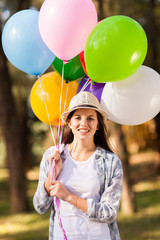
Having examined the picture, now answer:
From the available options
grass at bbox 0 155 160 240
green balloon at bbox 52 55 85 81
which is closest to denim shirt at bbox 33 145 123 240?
green balloon at bbox 52 55 85 81

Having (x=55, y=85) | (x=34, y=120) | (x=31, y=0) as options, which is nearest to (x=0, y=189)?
(x=34, y=120)

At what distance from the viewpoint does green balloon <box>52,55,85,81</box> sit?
232cm

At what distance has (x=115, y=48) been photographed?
6.29 ft

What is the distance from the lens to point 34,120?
1312 cm

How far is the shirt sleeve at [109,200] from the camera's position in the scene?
5.93 ft

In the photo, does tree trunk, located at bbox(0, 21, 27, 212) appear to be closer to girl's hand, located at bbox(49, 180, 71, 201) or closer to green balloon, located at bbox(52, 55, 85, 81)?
green balloon, located at bbox(52, 55, 85, 81)

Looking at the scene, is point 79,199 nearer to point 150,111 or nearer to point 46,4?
point 150,111

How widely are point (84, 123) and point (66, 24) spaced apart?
62cm

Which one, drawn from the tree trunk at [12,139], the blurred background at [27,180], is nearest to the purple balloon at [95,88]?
the blurred background at [27,180]

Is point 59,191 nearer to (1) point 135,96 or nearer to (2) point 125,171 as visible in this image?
(1) point 135,96

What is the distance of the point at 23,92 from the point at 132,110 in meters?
7.23

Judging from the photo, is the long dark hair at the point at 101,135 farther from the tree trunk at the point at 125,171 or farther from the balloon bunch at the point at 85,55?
the tree trunk at the point at 125,171

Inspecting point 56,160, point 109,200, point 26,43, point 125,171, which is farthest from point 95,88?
point 125,171

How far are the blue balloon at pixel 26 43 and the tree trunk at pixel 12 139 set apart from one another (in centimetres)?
378
